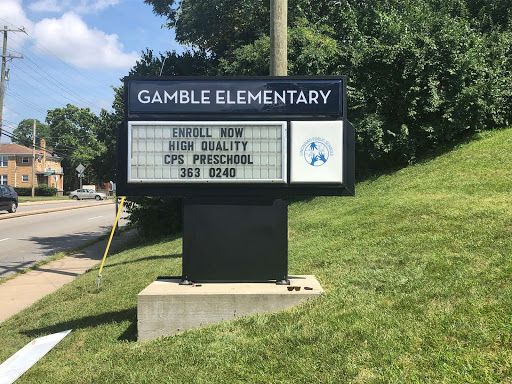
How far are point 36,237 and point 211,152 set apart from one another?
593 inches

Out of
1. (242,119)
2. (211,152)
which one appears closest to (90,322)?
(211,152)

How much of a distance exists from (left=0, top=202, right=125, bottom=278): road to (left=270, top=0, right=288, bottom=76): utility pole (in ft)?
27.8

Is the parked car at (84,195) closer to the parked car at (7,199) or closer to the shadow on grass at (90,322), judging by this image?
the parked car at (7,199)

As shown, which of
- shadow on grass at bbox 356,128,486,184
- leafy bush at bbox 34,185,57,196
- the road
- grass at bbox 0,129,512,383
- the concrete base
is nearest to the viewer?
grass at bbox 0,129,512,383

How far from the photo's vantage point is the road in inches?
516

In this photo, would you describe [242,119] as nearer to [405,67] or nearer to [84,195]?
[405,67]

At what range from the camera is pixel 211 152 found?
555cm

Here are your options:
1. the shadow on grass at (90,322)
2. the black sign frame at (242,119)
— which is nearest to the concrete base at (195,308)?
the shadow on grass at (90,322)

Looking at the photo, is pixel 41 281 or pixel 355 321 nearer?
pixel 355 321

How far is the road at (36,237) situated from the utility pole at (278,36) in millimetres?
8478

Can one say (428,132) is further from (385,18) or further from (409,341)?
(409,341)

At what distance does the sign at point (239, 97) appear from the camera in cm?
554

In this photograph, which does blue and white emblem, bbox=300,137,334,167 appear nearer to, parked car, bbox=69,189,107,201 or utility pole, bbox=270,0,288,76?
utility pole, bbox=270,0,288,76

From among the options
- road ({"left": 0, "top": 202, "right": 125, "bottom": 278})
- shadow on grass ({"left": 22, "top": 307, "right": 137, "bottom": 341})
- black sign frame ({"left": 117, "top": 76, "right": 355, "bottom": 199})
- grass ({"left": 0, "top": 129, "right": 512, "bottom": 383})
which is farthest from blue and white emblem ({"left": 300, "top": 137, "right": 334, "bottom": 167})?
road ({"left": 0, "top": 202, "right": 125, "bottom": 278})
